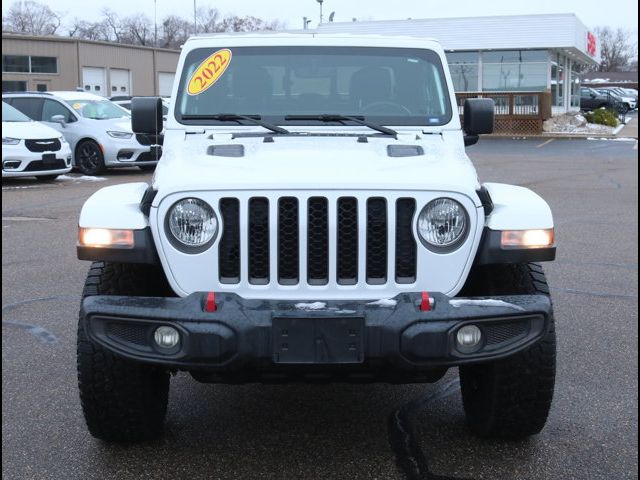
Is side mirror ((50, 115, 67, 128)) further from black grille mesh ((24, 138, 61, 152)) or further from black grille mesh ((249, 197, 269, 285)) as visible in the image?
black grille mesh ((249, 197, 269, 285))

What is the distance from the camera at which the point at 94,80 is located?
52.6m

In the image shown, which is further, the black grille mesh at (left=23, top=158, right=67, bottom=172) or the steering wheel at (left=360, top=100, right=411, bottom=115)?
the black grille mesh at (left=23, top=158, right=67, bottom=172)

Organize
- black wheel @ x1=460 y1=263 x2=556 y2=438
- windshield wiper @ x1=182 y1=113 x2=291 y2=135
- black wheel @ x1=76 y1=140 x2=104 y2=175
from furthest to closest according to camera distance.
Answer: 1. black wheel @ x1=76 y1=140 x2=104 y2=175
2. windshield wiper @ x1=182 y1=113 x2=291 y2=135
3. black wheel @ x1=460 y1=263 x2=556 y2=438

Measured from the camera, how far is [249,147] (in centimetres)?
423

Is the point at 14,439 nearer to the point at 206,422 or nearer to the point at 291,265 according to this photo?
the point at 206,422

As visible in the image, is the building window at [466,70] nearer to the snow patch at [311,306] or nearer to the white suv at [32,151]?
the white suv at [32,151]

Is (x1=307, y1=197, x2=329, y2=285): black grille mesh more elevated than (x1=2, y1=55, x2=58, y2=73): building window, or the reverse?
(x1=2, y1=55, x2=58, y2=73): building window

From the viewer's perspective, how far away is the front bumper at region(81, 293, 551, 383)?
3236 millimetres

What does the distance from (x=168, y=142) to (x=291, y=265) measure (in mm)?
1612

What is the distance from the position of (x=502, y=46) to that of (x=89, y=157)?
86.1 ft

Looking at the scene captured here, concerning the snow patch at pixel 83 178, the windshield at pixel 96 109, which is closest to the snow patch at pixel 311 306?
the snow patch at pixel 83 178

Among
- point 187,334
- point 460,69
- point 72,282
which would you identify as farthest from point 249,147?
point 460,69

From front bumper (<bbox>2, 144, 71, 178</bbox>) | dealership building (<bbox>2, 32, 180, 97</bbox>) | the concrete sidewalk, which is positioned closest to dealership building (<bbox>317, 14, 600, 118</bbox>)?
the concrete sidewalk

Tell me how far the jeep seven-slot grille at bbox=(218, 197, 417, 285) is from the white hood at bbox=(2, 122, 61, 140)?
516 inches
